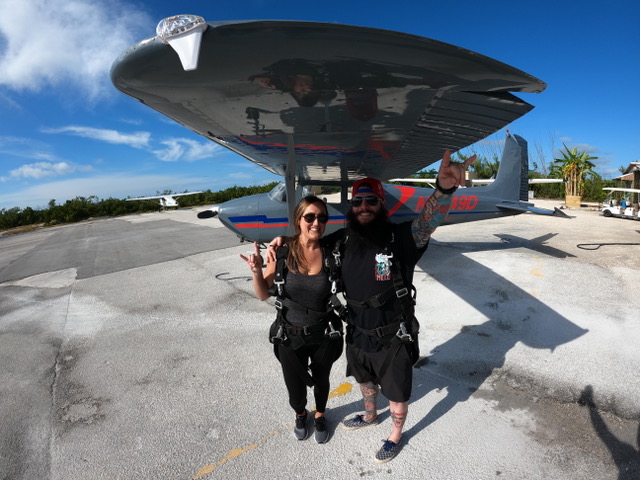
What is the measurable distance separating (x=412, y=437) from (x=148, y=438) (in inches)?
82.3

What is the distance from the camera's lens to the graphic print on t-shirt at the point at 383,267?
1.92m

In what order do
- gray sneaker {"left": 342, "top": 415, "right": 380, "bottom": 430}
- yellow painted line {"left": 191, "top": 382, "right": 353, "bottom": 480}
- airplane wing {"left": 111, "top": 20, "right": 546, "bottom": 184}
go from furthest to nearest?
gray sneaker {"left": 342, "top": 415, "right": 380, "bottom": 430} < yellow painted line {"left": 191, "top": 382, "right": 353, "bottom": 480} < airplane wing {"left": 111, "top": 20, "right": 546, "bottom": 184}

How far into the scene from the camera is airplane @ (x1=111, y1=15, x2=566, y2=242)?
1.21m

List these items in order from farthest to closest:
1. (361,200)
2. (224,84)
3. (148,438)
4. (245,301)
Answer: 1. (245,301)
2. (148,438)
3. (361,200)
4. (224,84)

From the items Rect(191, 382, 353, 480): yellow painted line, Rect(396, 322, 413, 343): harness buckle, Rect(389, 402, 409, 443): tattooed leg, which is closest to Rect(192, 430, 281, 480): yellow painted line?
Rect(191, 382, 353, 480): yellow painted line

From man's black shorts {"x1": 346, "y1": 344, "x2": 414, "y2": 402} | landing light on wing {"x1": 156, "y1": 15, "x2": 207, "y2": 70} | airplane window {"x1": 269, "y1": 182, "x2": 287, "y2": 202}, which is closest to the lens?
landing light on wing {"x1": 156, "y1": 15, "x2": 207, "y2": 70}

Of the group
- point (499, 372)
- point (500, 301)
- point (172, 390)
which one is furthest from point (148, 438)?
point (500, 301)

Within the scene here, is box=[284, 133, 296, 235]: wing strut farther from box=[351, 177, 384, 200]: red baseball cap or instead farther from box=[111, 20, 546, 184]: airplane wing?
box=[351, 177, 384, 200]: red baseball cap

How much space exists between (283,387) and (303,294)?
1496 mm

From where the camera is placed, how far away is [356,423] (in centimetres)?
245

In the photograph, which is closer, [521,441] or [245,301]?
[521,441]

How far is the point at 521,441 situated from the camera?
7.45ft

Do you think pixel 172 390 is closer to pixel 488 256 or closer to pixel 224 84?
pixel 224 84

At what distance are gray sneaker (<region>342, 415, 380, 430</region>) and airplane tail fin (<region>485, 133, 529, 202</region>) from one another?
26.8 feet
